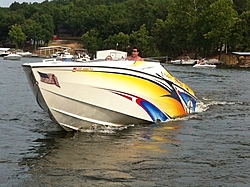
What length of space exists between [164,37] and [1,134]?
8755 cm

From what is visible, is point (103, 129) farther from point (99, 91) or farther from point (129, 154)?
point (129, 154)

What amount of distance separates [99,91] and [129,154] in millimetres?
2350

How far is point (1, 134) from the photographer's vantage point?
12.3 metres

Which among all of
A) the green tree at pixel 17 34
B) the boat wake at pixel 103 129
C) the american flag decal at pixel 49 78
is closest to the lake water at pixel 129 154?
the boat wake at pixel 103 129

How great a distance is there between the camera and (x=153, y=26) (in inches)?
4385

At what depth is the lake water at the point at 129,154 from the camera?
8336 millimetres

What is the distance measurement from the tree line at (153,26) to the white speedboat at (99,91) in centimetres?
6729

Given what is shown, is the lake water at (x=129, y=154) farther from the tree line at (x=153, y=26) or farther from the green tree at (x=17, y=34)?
the green tree at (x=17, y=34)

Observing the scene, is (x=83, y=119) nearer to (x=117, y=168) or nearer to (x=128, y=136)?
(x=128, y=136)

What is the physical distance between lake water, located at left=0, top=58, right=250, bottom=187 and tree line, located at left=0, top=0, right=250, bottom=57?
66.8 metres

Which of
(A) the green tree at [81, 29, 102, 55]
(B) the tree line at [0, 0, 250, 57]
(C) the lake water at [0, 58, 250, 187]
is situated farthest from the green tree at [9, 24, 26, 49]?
(C) the lake water at [0, 58, 250, 187]

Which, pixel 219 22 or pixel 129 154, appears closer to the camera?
pixel 129 154

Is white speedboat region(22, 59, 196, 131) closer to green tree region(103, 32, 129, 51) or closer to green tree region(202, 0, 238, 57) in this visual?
green tree region(202, 0, 238, 57)

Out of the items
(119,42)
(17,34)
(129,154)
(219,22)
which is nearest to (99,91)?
(129,154)
